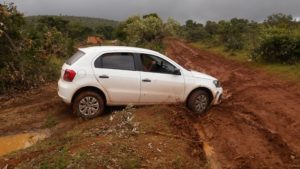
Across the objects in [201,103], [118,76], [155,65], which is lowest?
[201,103]

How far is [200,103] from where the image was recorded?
12.0 metres

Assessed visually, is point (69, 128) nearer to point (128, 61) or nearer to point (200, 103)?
point (128, 61)

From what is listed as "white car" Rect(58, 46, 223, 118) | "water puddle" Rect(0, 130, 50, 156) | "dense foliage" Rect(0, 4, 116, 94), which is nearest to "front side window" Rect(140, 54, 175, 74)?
"white car" Rect(58, 46, 223, 118)

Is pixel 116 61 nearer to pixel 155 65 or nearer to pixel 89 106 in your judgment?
pixel 155 65

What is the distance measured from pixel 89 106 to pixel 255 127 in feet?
12.9

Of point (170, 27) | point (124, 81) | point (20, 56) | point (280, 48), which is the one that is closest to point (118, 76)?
point (124, 81)

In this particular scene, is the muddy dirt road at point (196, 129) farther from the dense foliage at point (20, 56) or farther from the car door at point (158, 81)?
the dense foliage at point (20, 56)

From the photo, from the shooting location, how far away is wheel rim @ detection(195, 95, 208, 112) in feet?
39.1

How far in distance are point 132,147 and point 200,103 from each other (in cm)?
424

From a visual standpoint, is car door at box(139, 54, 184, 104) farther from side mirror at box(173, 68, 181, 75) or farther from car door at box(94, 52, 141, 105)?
car door at box(94, 52, 141, 105)

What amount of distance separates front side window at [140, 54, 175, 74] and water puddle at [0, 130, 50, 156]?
9.44ft

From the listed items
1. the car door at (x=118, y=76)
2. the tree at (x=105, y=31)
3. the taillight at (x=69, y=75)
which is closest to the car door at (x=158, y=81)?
the car door at (x=118, y=76)

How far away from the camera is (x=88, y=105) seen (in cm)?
→ 1088

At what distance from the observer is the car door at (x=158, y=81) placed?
1130cm
